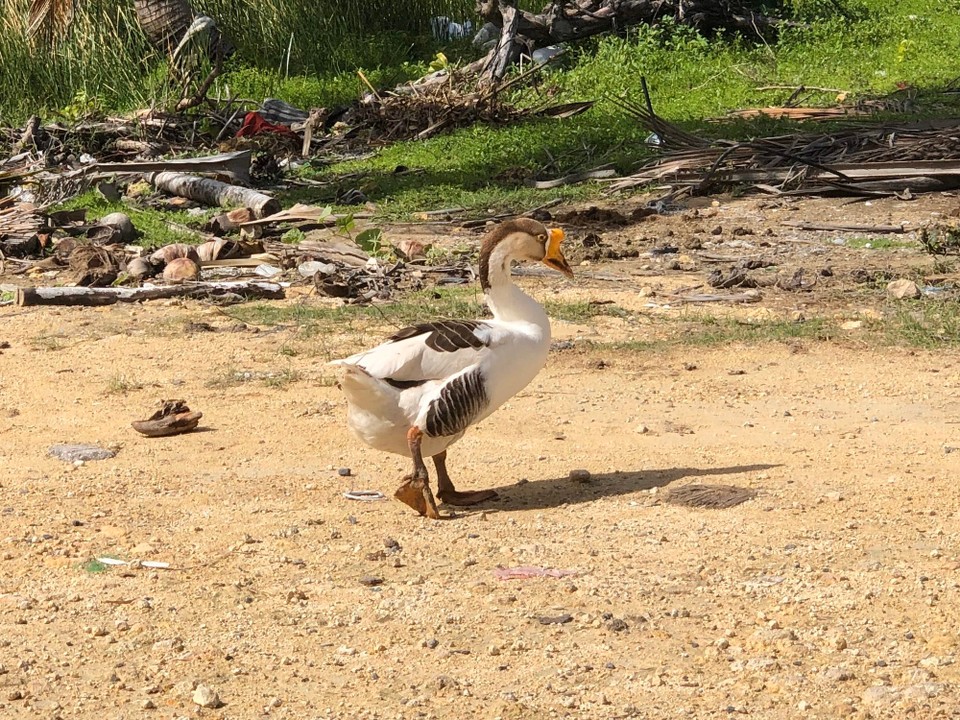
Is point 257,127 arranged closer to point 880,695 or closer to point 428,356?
point 428,356

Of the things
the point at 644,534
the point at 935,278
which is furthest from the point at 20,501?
the point at 935,278

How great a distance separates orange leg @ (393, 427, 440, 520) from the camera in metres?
5.21

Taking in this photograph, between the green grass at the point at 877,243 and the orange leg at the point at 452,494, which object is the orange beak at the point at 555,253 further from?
the green grass at the point at 877,243

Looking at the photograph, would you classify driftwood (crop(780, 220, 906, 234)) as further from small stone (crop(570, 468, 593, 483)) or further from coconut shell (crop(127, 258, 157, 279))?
small stone (crop(570, 468, 593, 483))

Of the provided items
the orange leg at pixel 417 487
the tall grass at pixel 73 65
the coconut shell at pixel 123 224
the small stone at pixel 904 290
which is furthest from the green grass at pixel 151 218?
the orange leg at pixel 417 487

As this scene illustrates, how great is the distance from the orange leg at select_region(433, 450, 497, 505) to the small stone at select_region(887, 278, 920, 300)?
4.43m

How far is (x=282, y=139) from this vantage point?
54.0 ft

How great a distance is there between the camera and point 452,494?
5.47 m

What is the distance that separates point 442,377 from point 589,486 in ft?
2.69

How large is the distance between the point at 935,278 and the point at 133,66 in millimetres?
12019

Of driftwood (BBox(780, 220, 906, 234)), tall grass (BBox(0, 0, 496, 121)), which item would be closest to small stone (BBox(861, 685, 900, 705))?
driftwood (BBox(780, 220, 906, 234))

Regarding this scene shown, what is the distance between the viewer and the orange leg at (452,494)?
546cm

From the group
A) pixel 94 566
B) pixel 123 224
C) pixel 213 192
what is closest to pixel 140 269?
pixel 123 224

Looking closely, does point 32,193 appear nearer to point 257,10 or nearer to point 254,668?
point 257,10
